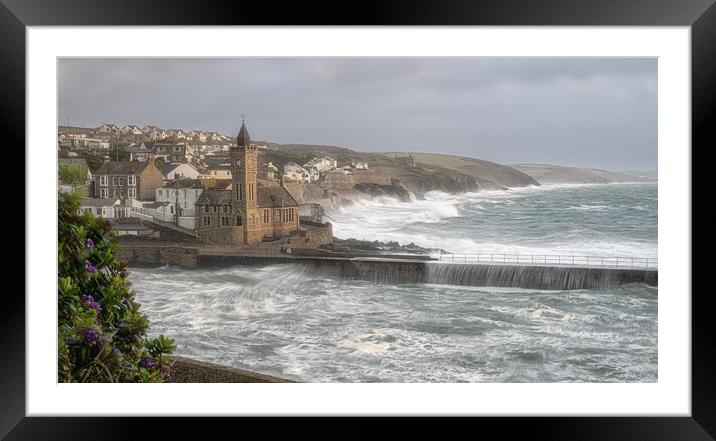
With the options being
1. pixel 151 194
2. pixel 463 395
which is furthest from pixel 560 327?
pixel 151 194

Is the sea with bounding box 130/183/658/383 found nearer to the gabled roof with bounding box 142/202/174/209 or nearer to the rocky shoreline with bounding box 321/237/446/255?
the rocky shoreline with bounding box 321/237/446/255

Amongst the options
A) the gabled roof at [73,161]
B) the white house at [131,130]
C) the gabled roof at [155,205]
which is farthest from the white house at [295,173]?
the gabled roof at [73,161]

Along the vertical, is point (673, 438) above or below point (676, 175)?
below

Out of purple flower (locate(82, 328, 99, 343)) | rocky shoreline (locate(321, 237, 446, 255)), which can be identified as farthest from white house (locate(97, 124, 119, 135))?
rocky shoreline (locate(321, 237, 446, 255))

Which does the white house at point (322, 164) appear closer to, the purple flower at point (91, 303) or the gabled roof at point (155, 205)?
the gabled roof at point (155, 205)

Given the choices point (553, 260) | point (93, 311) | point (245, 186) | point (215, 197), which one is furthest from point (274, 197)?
point (553, 260)
